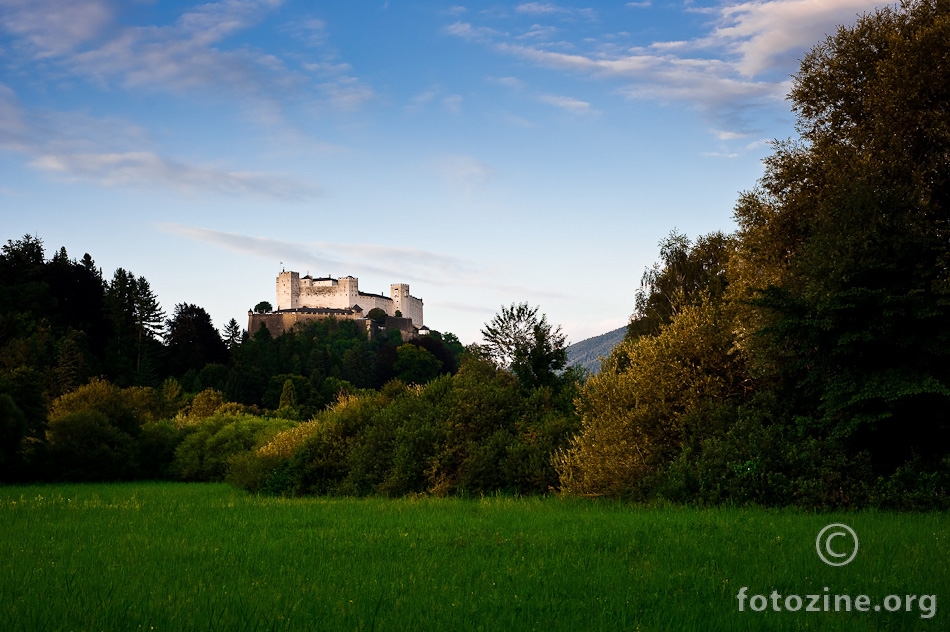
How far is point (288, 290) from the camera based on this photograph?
624 ft

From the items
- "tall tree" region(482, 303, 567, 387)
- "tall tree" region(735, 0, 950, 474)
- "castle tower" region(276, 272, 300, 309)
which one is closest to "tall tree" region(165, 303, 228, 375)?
"tall tree" region(482, 303, 567, 387)

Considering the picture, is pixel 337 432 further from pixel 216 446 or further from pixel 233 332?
pixel 233 332

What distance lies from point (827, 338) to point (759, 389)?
109 inches

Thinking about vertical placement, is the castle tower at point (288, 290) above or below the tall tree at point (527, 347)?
above

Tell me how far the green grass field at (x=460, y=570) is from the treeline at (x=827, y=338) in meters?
1.99

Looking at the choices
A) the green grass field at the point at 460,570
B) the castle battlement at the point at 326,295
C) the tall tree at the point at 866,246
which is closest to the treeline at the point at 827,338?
the tall tree at the point at 866,246

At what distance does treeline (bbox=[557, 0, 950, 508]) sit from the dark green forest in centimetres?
5

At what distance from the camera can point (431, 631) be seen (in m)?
6.53

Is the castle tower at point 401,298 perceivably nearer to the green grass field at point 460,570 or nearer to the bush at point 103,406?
the bush at point 103,406

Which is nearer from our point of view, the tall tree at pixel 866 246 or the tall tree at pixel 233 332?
the tall tree at pixel 866 246

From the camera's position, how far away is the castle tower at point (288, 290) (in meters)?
190

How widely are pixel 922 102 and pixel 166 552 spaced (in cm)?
1809

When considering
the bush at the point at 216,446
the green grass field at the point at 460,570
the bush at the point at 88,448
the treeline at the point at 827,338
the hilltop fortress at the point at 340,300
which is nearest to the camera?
the green grass field at the point at 460,570

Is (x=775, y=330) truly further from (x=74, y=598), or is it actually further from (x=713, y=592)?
(x=74, y=598)
